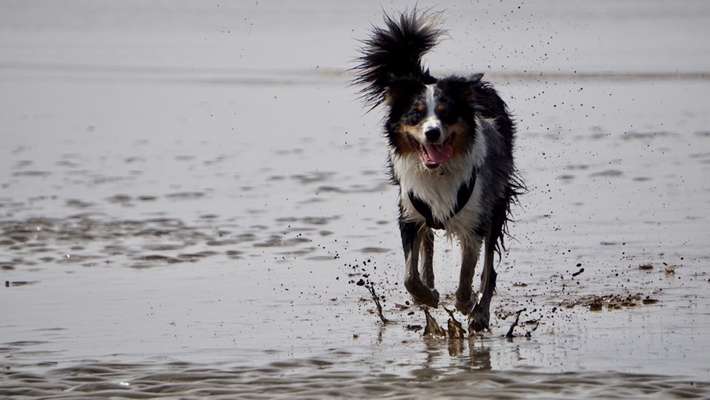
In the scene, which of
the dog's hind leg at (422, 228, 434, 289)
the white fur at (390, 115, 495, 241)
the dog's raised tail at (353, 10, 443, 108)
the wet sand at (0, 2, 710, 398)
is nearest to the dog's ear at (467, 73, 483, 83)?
the white fur at (390, 115, 495, 241)

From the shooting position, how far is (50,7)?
52281 mm

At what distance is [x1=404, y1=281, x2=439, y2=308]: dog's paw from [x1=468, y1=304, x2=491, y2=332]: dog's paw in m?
0.30

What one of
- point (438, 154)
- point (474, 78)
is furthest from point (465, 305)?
point (474, 78)

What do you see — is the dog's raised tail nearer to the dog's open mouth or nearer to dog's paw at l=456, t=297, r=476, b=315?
the dog's open mouth

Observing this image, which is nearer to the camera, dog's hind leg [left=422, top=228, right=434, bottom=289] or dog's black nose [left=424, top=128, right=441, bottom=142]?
dog's black nose [left=424, top=128, right=441, bottom=142]

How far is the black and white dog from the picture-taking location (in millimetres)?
8453

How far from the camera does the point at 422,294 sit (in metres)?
8.91

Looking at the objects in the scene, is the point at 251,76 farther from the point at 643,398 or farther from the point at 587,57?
the point at 643,398

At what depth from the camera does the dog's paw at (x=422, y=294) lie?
8867mm

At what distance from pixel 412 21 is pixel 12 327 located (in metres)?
Answer: 3.26

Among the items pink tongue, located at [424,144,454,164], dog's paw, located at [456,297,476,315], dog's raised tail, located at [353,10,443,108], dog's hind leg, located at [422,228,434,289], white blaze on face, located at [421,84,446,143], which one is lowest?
dog's paw, located at [456,297,476,315]

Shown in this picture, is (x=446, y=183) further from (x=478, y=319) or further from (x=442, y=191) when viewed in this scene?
(x=478, y=319)

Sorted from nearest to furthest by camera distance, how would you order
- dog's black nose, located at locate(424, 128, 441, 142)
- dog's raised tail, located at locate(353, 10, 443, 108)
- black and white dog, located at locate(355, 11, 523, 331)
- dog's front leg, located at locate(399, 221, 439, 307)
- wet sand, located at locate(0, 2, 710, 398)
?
wet sand, located at locate(0, 2, 710, 398) → dog's black nose, located at locate(424, 128, 441, 142) → black and white dog, located at locate(355, 11, 523, 331) → dog's front leg, located at locate(399, 221, 439, 307) → dog's raised tail, located at locate(353, 10, 443, 108)

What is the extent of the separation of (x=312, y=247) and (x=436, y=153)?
3.43 m
